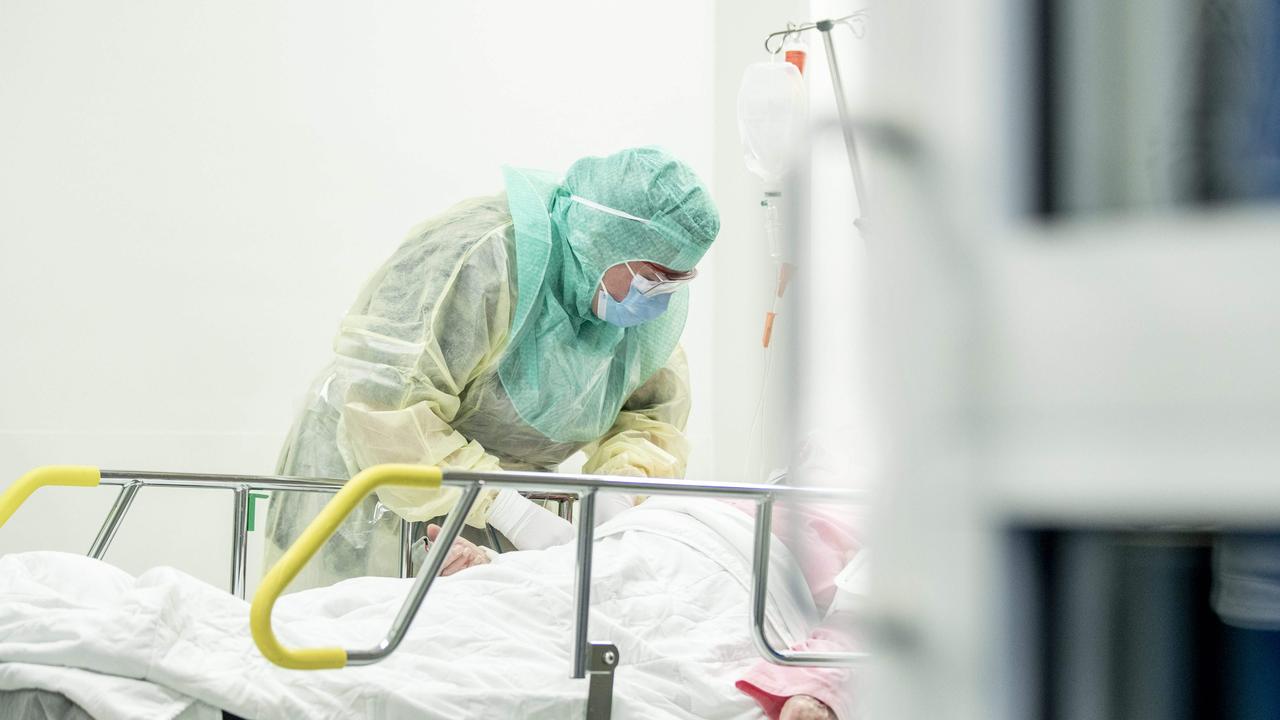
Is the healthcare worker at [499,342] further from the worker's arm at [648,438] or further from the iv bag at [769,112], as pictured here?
the iv bag at [769,112]

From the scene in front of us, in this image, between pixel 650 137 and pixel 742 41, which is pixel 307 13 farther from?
pixel 742 41

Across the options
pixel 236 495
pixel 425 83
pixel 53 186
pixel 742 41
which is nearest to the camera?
pixel 236 495

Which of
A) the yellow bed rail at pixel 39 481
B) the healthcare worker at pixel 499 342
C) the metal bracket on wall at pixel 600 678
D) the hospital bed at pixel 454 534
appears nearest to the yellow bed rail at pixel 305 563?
the hospital bed at pixel 454 534

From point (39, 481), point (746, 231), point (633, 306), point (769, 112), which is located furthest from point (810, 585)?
point (746, 231)

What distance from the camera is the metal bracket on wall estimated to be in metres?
1.27

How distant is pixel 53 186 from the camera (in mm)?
3023

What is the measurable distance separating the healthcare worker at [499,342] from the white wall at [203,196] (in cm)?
94

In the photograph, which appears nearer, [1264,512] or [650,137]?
[1264,512]

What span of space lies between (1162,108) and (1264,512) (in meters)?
0.13

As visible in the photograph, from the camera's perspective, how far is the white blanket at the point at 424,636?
1.12 m

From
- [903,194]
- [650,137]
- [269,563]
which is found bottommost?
[269,563]

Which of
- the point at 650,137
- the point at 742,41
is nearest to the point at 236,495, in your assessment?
the point at 650,137

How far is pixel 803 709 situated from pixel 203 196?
101 inches

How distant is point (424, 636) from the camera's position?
135 cm
